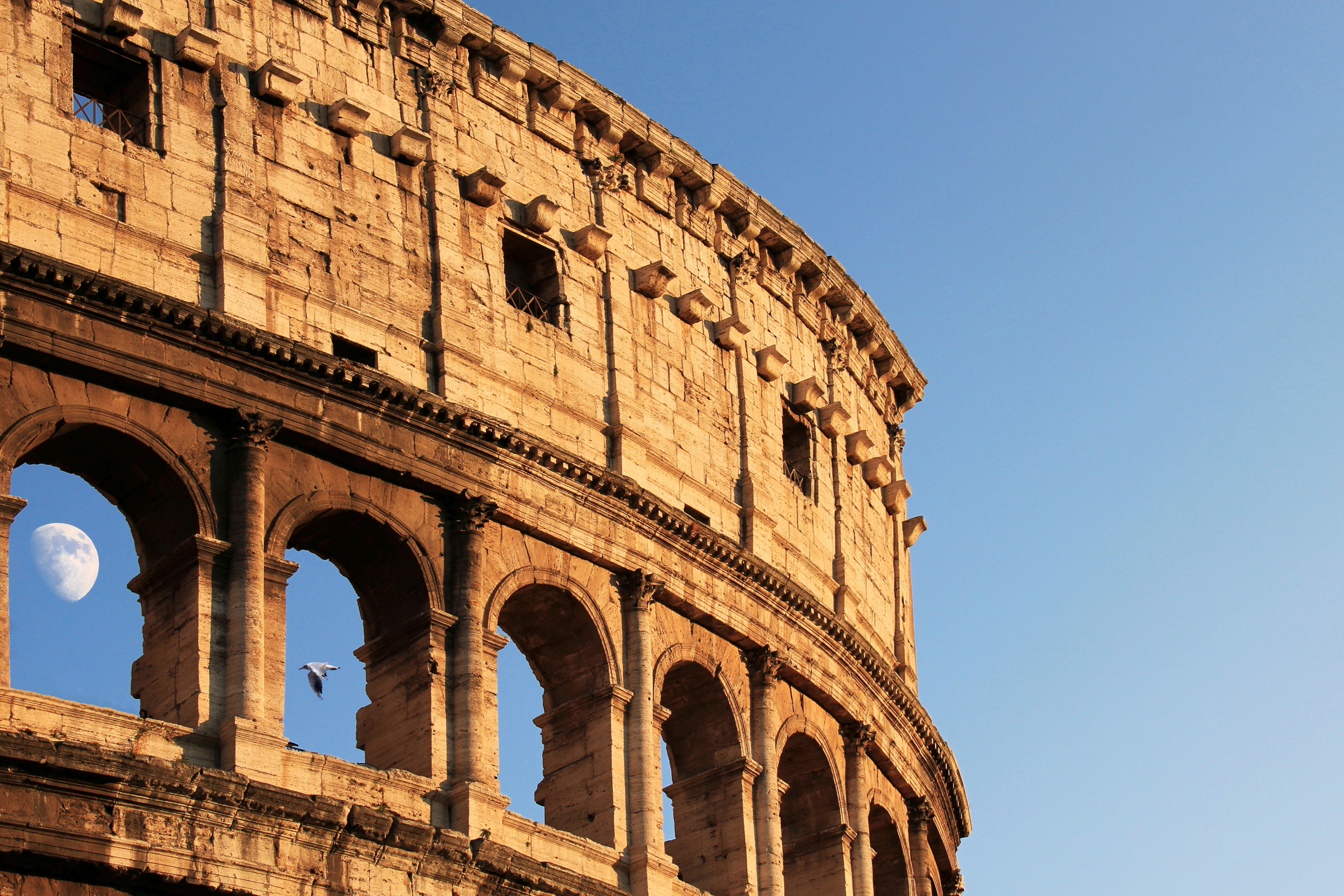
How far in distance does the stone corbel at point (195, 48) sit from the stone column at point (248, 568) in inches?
172

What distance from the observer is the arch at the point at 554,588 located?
92.1 ft

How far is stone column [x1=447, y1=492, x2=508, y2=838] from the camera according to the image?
1036 inches

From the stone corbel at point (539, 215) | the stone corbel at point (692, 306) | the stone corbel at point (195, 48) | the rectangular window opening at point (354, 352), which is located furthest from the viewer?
the stone corbel at point (692, 306)


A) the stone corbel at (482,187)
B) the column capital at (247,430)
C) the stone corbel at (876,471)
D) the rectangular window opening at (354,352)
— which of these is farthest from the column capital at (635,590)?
the stone corbel at (876,471)

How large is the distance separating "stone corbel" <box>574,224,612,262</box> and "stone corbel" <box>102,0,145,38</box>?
683 centimetres

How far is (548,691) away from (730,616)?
A: 9.85 feet

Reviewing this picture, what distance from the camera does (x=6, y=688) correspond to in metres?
23.0

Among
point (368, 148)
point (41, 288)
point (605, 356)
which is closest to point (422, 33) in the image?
point (368, 148)

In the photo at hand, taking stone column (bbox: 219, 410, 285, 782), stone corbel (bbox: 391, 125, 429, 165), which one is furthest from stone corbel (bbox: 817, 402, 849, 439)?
stone column (bbox: 219, 410, 285, 782)

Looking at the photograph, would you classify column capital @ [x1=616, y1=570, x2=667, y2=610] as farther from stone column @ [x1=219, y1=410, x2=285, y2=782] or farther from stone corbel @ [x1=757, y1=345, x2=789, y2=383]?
stone column @ [x1=219, y1=410, x2=285, y2=782]

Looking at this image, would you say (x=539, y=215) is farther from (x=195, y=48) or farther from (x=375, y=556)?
(x=375, y=556)

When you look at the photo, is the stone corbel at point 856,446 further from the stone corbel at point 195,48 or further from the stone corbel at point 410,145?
the stone corbel at point 195,48

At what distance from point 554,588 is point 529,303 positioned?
385 cm

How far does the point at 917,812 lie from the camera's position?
37.1 m
